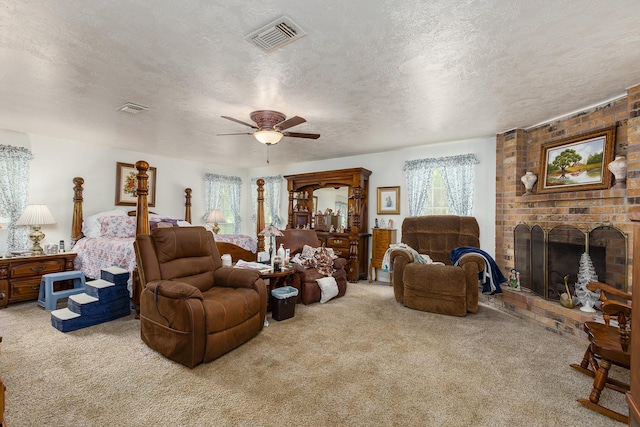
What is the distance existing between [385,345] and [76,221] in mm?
5308

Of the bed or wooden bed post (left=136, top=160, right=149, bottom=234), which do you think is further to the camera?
the bed

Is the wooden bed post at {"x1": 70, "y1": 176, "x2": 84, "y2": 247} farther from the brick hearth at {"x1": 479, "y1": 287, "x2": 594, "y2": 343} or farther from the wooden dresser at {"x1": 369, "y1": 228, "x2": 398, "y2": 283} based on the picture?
the brick hearth at {"x1": 479, "y1": 287, "x2": 594, "y2": 343}

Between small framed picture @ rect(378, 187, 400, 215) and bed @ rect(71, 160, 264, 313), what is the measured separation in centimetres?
237

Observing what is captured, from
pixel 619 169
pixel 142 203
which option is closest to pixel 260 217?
pixel 142 203

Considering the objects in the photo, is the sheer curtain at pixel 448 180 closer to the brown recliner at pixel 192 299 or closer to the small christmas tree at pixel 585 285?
the small christmas tree at pixel 585 285

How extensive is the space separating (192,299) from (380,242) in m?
3.84

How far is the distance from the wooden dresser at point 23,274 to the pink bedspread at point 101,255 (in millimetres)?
279

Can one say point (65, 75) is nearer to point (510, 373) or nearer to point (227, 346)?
point (227, 346)

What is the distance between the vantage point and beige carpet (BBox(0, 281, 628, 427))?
6.28ft

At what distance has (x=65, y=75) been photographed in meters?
2.79

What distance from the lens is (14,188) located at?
459 centimetres

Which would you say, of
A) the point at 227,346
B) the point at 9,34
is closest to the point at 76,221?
the point at 9,34

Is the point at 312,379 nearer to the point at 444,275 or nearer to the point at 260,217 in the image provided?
the point at 444,275

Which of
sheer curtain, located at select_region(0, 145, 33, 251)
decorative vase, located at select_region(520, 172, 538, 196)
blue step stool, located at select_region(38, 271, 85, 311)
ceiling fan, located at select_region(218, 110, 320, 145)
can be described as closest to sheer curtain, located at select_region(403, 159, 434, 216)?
decorative vase, located at select_region(520, 172, 538, 196)
